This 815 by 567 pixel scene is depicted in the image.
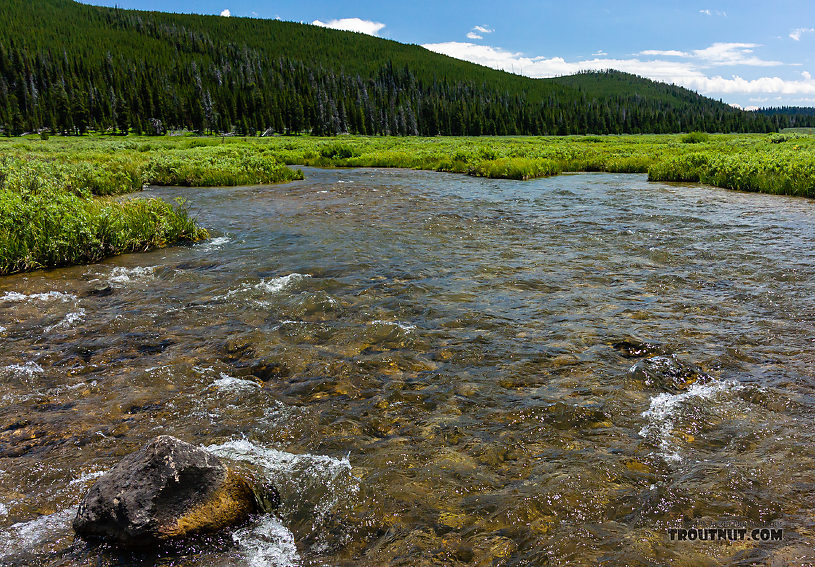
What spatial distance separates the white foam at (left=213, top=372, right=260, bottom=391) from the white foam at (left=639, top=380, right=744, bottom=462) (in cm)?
497

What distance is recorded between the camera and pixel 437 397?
637 cm

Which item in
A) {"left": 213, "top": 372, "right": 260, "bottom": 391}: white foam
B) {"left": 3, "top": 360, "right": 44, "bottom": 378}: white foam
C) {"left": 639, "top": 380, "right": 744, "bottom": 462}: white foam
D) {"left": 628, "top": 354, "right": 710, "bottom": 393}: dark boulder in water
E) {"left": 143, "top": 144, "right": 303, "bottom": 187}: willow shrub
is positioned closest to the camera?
{"left": 639, "top": 380, "right": 744, "bottom": 462}: white foam

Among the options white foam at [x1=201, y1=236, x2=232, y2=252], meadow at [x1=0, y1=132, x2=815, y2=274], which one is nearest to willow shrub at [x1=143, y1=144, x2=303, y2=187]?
meadow at [x1=0, y1=132, x2=815, y2=274]

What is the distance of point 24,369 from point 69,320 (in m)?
2.16

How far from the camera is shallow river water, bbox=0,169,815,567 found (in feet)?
13.5

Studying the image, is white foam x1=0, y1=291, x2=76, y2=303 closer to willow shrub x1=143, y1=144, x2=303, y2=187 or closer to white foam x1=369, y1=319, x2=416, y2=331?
white foam x1=369, y1=319, x2=416, y2=331

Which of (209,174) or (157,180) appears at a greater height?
(209,174)

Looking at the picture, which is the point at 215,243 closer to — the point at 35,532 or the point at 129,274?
the point at 129,274

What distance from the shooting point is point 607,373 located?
6.85m

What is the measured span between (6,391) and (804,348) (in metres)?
11.6

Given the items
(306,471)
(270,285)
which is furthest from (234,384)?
(270,285)

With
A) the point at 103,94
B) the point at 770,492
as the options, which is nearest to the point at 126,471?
the point at 770,492

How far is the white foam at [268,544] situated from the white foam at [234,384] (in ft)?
8.39

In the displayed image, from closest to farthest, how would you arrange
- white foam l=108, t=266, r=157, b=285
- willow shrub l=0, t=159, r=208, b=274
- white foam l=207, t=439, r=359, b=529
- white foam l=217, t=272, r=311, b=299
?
white foam l=207, t=439, r=359, b=529, white foam l=217, t=272, r=311, b=299, white foam l=108, t=266, r=157, b=285, willow shrub l=0, t=159, r=208, b=274
